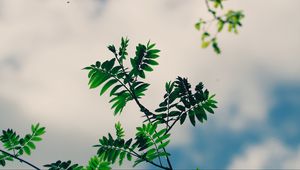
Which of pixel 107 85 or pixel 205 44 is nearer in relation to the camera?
pixel 205 44

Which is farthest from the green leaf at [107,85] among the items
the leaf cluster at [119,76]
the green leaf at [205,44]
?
the green leaf at [205,44]

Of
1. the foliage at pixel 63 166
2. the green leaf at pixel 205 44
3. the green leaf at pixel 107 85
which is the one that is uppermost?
the green leaf at pixel 107 85

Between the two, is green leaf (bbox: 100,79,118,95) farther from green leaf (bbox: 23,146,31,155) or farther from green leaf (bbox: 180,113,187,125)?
green leaf (bbox: 23,146,31,155)

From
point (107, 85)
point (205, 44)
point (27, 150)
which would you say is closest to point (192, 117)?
point (107, 85)

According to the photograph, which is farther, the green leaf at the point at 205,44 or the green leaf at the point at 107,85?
the green leaf at the point at 107,85

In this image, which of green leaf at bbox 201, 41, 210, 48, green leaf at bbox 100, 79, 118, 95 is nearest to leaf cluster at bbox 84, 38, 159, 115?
green leaf at bbox 100, 79, 118, 95

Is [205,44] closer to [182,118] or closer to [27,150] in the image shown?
[182,118]

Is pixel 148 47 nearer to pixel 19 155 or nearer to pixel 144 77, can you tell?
pixel 144 77

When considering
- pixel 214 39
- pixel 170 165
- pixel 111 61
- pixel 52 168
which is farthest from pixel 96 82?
pixel 214 39

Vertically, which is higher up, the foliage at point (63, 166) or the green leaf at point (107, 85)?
the green leaf at point (107, 85)

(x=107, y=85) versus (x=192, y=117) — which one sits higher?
(x=107, y=85)

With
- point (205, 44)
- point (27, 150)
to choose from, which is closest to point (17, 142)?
point (27, 150)

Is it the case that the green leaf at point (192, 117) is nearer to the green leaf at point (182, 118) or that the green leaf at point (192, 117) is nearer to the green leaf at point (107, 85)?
the green leaf at point (182, 118)

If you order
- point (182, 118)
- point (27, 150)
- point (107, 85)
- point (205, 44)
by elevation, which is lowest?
point (205, 44)
